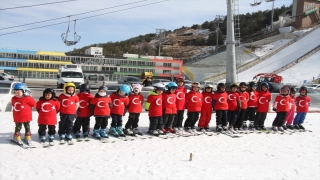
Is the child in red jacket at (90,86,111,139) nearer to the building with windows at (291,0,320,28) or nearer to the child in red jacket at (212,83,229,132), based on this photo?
the child in red jacket at (212,83,229,132)

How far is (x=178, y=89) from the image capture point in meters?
10.3

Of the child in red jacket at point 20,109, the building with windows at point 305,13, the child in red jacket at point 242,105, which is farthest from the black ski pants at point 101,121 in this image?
the building with windows at point 305,13

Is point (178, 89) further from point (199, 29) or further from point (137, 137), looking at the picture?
point (199, 29)

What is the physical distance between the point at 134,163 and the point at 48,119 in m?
2.69

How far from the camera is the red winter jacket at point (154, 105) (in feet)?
31.0

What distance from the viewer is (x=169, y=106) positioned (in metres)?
9.66

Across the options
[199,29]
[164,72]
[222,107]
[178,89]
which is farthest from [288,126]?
[199,29]

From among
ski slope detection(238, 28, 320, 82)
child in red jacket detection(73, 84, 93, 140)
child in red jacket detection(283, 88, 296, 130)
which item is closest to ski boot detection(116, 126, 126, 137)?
child in red jacket detection(73, 84, 93, 140)

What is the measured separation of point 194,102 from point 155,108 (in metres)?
1.43

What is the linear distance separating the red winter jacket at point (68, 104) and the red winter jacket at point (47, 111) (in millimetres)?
212

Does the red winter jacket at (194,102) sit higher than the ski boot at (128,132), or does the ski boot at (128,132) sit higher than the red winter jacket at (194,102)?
the red winter jacket at (194,102)

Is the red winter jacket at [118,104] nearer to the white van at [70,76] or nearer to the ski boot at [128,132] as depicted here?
the ski boot at [128,132]

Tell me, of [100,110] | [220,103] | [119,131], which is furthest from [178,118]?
[100,110]

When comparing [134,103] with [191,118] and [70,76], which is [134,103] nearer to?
[191,118]
